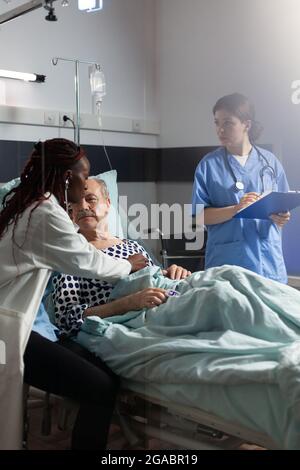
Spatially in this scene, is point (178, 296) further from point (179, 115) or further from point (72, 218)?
point (179, 115)

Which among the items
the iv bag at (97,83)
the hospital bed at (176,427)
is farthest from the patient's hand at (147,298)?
the iv bag at (97,83)

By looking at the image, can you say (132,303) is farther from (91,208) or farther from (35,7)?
(35,7)

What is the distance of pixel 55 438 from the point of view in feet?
4.35

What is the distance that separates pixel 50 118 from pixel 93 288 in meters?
0.52

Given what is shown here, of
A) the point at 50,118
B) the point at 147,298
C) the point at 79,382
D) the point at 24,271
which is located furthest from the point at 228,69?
the point at 79,382

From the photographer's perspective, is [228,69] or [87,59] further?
[87,59]

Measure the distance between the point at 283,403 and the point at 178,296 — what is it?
45 cm

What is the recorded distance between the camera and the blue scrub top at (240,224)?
4.64 ft

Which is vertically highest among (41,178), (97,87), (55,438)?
(97,87)

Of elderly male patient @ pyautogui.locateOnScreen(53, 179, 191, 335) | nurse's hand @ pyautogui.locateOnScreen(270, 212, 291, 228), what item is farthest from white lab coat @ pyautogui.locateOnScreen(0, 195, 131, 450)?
nurse's hand @ pyautogui.locateOnScreen(270, 212, 291, 228)

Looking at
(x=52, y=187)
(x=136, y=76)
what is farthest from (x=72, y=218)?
(x=136, y=76)

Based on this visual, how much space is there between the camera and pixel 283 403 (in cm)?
101

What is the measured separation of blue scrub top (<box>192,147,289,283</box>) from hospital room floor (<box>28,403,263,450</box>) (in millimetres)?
513

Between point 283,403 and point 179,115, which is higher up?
point 179,115
